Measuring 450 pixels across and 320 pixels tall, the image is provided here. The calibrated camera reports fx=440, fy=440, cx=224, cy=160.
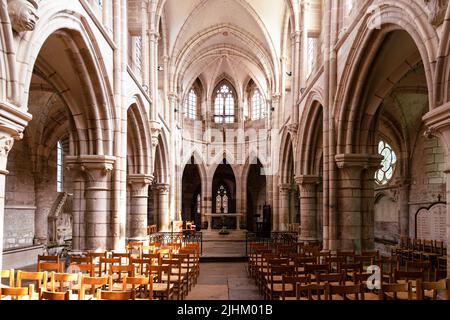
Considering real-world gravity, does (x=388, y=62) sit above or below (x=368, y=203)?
above

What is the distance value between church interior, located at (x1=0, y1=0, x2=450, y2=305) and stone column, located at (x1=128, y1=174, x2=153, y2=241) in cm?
6

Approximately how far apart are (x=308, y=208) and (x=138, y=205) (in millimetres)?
6893

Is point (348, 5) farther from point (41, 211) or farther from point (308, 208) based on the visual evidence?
point (41, 211)

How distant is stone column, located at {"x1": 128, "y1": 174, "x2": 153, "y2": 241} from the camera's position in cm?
1736

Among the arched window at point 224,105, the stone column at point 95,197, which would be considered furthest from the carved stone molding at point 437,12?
the arched window at point 224,105

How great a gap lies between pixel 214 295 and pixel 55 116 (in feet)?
37.7

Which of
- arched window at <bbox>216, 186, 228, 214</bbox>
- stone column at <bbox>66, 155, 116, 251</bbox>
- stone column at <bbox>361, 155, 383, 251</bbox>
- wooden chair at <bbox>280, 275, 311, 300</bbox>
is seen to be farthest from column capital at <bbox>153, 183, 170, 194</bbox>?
wooden chair at <bbox>280, 275, 311, 300</bbox>

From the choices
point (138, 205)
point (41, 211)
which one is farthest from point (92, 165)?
point (41, 211)

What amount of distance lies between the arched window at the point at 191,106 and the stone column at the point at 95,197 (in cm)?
2337

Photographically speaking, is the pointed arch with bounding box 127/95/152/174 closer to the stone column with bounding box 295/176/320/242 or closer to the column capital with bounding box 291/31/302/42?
the stone column with bounding box 295/176/320/242

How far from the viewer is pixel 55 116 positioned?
1850 centimetres

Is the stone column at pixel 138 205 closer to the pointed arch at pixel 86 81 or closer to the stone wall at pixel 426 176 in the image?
the pointed arch at pixel 86 81
